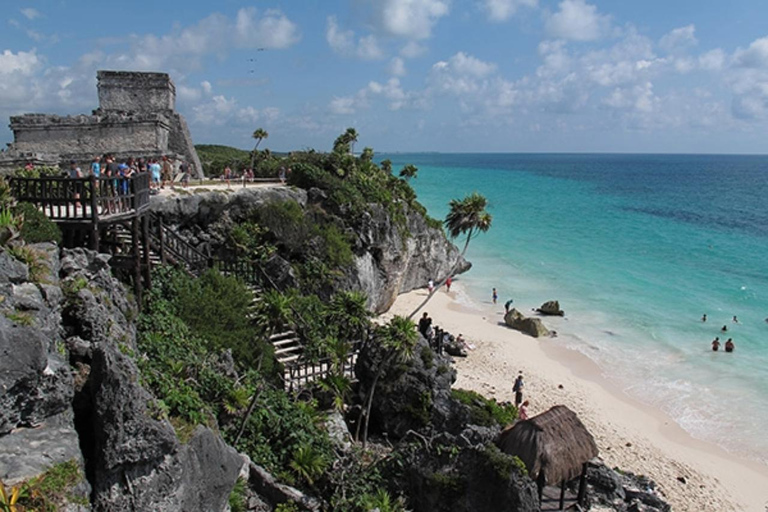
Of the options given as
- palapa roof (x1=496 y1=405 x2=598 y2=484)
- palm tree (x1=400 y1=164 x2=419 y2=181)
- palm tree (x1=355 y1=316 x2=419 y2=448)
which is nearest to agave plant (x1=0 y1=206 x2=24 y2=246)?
palm tree (x1=355 y1=316 x2=419 y2=448)

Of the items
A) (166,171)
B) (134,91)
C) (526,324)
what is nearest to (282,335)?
(166,171)

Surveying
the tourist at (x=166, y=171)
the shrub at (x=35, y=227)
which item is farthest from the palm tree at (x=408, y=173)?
the shrub at (x=35, y=227)

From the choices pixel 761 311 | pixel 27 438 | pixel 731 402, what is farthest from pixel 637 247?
pixel 27 438

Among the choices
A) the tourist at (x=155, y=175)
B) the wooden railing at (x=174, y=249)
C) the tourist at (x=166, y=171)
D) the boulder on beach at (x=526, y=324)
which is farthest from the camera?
the boulder on beach at (x=526, y=324)

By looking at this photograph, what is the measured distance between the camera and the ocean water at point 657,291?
23.4 meters

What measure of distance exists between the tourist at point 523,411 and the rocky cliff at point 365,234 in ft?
29.8

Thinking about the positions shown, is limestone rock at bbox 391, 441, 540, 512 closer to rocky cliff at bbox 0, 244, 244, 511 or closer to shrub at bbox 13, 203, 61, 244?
rocky cliff at bbox 0, 244, 244, 511

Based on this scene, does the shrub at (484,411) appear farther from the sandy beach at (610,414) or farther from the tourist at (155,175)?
the tourist at (155,175)

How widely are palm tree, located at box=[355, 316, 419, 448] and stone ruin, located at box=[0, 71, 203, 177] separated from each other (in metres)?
17.3

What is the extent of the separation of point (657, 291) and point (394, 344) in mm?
30587

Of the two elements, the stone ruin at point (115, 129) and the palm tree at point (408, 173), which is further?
the palm tree at point (408, 173)

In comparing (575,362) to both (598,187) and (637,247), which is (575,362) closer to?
(637,247)

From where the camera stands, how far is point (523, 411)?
1956 cm

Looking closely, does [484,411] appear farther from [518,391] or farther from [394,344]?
[518,391]
